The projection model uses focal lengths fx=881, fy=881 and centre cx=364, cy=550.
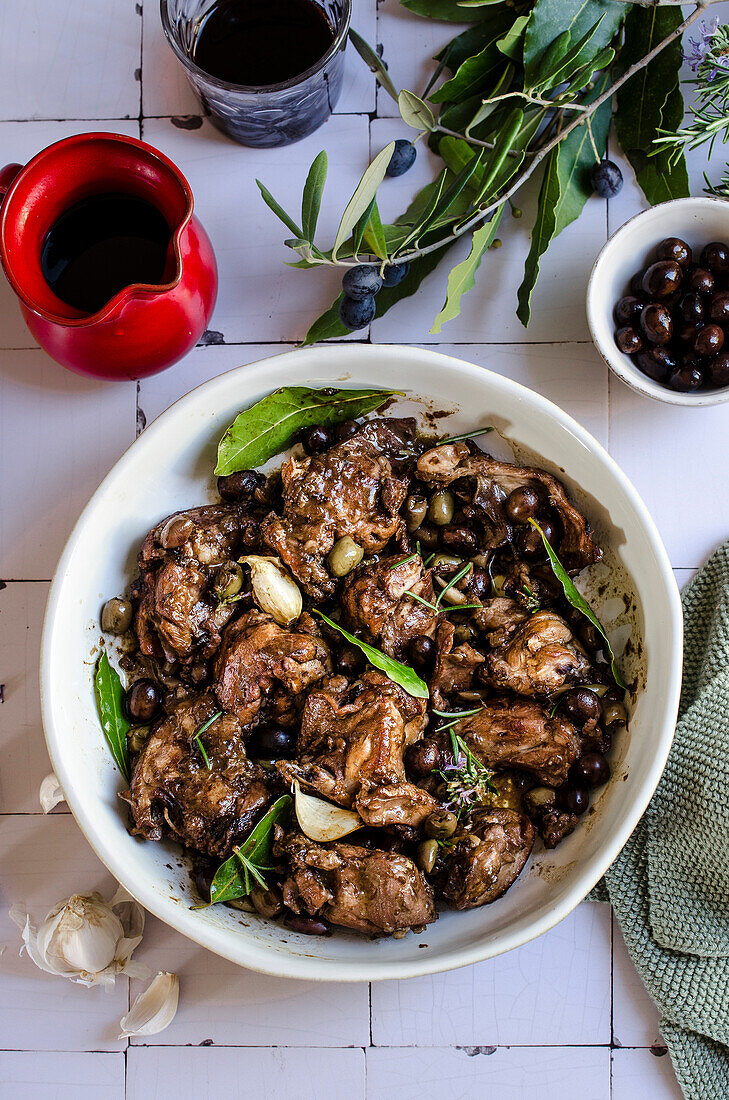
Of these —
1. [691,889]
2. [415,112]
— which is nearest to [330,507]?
[415,112]

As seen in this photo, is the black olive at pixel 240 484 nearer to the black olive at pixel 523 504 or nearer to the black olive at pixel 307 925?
the black olive at pixel 523 504

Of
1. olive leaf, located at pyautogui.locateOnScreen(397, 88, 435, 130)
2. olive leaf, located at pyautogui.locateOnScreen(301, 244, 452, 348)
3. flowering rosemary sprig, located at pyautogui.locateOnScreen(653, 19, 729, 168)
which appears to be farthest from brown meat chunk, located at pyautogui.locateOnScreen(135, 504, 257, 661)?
flowering rosemary sprig, located at pyautogui.locateOnScreen(653, 19, 729, 168)

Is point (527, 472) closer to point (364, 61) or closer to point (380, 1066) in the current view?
point (364, 61)

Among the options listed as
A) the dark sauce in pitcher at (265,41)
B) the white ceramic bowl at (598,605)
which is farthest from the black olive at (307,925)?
the dark sauce in pitcher at (265,41)

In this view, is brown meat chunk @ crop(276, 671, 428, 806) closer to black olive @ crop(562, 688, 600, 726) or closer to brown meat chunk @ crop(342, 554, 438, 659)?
brown meat chunk @ crop(342, 554, 438, 659)

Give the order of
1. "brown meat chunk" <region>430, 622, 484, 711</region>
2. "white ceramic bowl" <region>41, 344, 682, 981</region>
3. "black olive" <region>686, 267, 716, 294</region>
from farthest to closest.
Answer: "black olive" <region>686, 267, 716, 294</region>, "brown meat chunk" <region>430, 622, 484, 711</region>, "white ceramic bowl" <region>41, 344, 682, 981</region>

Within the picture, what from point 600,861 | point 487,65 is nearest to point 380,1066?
point 600,861
